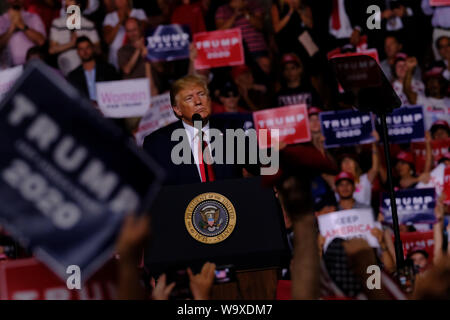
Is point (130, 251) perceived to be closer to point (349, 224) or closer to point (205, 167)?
point (205, 167)

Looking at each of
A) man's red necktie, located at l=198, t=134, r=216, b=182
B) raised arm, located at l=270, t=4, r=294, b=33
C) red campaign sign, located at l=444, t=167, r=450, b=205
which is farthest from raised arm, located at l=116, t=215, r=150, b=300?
raised arm, located at l=270, t=4, r=294, b=33

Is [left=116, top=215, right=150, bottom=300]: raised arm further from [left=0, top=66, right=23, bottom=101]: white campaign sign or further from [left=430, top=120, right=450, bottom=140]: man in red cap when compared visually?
[left=430, top=120, right=450, bottom=140]: man in red cap

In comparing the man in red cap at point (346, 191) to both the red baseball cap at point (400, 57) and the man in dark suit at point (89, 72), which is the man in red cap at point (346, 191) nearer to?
the red baseball cap at point (400, 57)

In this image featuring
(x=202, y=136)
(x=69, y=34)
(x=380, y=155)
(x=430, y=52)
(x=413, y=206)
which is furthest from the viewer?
(x=430, y=52)

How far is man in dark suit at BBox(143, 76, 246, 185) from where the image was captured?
9.97 feet

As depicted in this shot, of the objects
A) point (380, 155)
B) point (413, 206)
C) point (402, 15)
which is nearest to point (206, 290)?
point (413, 206)

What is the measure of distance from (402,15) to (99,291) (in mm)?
→ 5935

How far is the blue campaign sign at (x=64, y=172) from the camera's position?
1956mm

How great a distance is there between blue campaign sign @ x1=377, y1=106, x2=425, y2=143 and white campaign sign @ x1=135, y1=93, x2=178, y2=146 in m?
1.94

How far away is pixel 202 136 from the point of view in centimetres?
298

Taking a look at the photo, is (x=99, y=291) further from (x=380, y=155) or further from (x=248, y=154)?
(x=380, y=155)

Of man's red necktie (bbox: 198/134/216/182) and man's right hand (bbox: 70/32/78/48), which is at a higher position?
man's right hand (bbox: 70/32/78/48)

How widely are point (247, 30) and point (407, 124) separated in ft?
6.37

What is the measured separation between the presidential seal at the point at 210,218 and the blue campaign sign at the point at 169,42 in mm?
4442
